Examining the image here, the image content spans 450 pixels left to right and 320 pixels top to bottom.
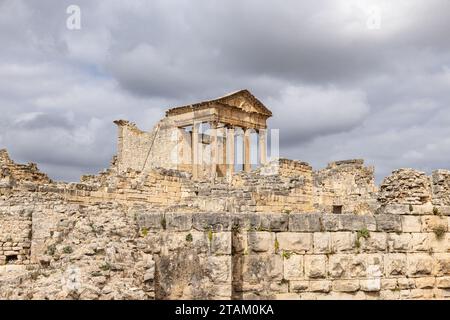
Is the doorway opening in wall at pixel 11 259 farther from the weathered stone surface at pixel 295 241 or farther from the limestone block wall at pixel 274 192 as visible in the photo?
the limestone block wall at pixel 274 192

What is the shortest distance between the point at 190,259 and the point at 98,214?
1.69 m

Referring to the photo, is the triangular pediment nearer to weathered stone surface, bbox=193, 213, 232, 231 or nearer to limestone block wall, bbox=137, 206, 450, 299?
limestone block wall, bbox=137, 206, 450, 299

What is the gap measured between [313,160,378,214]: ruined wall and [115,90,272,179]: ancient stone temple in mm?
9342

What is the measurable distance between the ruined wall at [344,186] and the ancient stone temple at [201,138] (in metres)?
9.34

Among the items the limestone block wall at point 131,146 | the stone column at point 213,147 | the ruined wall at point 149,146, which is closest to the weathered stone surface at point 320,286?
the stone column at point 213,147

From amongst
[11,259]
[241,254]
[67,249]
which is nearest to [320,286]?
[241,254]

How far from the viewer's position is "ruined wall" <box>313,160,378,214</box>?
20578mm

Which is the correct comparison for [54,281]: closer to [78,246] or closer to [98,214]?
[78,246]

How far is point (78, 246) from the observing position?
25.3 feet

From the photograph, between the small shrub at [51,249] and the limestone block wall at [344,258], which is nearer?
the small shrub at [51,249]

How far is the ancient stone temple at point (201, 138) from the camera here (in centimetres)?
3662

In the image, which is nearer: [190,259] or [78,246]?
[78,246]

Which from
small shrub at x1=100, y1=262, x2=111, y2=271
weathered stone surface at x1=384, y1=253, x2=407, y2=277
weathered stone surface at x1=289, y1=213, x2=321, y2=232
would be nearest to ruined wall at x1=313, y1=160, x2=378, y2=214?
weathered stone surface at x1=384, y1=253, x2=407, y2=277
